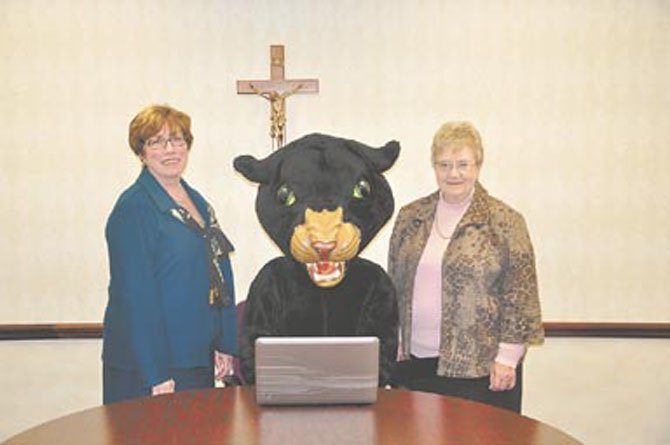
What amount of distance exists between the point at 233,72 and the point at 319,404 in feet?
5.92

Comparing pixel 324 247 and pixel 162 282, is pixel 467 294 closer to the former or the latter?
pixel 324 247

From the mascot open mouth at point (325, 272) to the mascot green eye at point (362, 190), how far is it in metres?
0.20

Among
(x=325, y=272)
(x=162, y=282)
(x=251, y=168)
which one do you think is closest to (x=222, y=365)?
(x=162, y=282)

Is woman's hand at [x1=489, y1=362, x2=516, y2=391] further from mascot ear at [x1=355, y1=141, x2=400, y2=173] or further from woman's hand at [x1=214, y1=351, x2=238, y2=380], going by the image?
woman's hand at [x1=214, y1=351, x2=238, y2=380]

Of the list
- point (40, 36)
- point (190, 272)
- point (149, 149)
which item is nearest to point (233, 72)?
point (40, 36)

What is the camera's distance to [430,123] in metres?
3.24

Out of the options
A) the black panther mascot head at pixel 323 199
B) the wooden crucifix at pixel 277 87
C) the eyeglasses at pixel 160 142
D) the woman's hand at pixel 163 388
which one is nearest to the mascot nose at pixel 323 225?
the black panther mascot head at pixel 323 199

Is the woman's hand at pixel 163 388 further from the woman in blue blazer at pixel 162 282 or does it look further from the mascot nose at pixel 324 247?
the mascot nose at pixel 324 247

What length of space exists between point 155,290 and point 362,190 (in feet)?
2.16

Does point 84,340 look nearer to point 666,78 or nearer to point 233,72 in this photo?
point 233,72

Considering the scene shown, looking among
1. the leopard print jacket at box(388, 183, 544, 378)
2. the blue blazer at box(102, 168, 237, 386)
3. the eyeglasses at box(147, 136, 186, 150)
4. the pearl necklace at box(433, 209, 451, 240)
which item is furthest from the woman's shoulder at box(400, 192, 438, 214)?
the eyeglasses at box(147, 136, 186, 150)

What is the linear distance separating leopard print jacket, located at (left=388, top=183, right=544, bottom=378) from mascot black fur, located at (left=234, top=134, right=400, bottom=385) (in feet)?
0.63

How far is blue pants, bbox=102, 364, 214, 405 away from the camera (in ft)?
7.31

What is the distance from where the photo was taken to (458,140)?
2.31m
